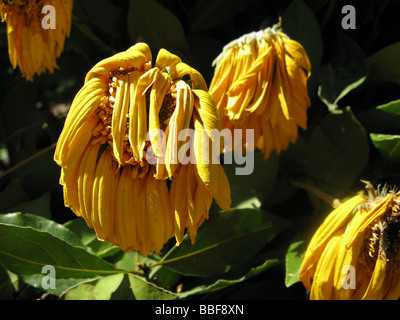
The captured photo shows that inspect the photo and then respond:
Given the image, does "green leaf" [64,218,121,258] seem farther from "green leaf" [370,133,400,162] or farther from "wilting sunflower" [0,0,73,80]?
"green leaf" [370,133,400,162]

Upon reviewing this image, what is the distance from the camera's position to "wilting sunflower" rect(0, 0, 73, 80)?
0.74m

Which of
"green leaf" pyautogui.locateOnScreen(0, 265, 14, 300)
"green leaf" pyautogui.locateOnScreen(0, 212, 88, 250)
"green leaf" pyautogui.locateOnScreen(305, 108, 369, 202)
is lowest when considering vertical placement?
"green leaf" pyautogui.locateOnScreen(0, 265, 14, 300)

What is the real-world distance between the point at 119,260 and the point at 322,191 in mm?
345

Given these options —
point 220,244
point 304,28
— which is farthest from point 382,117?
point 220,244

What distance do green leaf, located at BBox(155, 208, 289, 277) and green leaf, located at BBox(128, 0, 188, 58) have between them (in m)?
0.29

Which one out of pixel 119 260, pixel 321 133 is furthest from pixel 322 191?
pixel 119 260

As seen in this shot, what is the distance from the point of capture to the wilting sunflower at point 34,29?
0.74 metres

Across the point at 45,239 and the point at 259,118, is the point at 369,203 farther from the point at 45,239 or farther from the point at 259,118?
the point at 45,239

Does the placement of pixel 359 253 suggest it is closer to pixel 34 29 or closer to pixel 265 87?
pixel 265 87

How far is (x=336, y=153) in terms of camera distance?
0.83 metres

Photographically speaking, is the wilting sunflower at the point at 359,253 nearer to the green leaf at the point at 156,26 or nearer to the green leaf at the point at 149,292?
the green leaf at the point at 149,292

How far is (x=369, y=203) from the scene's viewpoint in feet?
2.17

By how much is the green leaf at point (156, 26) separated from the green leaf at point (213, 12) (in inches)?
4.3

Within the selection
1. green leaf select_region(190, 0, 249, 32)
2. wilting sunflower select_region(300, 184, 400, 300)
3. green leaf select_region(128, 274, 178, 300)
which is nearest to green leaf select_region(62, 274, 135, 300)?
green leaf select_region(128, 274, 178, 300)
